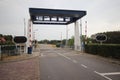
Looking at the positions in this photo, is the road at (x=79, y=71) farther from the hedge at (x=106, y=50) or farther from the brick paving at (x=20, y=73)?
the hedge at (x=106, y=50)

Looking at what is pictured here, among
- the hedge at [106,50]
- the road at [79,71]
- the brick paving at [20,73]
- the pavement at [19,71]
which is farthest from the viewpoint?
the hedge at [106,50]

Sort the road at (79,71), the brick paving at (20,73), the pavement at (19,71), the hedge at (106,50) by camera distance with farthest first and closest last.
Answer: the hedge at (106,50), the pavement at (19,71), the brick paving at (20,73), the road at (79,71)

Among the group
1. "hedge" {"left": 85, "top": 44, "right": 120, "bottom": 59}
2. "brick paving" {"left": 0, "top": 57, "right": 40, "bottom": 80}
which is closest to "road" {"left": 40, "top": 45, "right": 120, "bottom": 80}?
"brick paving" {"left": 0, "top": 57, "right": 40, "bottom": 80}

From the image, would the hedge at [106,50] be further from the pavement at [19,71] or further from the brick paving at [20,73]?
the brick paving at [20,73]

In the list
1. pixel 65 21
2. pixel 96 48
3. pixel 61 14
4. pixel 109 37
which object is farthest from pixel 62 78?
pixel 109 37

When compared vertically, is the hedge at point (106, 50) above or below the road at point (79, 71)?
above

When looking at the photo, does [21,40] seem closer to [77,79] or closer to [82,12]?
[82,12]

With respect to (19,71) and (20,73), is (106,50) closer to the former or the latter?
(19,71)

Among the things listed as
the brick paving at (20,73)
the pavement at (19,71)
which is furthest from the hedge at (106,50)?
the brick paving at (20,73)

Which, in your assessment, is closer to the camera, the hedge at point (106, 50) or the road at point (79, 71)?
the road at point (79, 71)

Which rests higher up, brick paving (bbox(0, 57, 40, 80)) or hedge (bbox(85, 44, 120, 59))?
hedge (bbox(85, 44, 120, 59))

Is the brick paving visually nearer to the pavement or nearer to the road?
the pavement

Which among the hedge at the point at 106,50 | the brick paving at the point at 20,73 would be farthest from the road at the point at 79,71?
the hedge at the point at 106,50

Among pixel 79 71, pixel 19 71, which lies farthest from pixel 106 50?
pixel 19 71
